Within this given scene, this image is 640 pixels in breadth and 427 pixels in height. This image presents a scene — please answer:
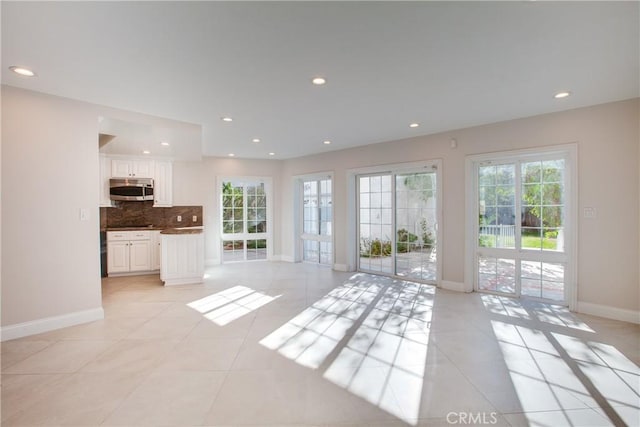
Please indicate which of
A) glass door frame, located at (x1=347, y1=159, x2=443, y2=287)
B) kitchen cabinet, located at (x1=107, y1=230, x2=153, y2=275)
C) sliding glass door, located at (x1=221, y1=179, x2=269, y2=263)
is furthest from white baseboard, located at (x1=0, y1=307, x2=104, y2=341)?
glass door frame, located at (x1=347, y1=159, x2=443, y2=287)

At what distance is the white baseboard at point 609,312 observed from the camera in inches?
135

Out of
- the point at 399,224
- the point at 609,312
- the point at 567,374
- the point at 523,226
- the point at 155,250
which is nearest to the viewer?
the point at 567,374

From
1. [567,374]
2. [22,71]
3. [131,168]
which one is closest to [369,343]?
[567,374]

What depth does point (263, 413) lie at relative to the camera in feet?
6.33

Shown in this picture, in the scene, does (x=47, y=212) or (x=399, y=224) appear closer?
(x=47, y=212)

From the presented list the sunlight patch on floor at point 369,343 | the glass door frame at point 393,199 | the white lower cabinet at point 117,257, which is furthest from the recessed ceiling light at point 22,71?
the glass door frame at point 393,199

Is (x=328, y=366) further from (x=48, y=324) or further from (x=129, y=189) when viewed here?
(x=129, y=189)

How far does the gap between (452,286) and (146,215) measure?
628cm

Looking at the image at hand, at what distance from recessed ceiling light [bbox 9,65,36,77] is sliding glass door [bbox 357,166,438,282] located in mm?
4938

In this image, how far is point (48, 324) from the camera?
321 centimetres

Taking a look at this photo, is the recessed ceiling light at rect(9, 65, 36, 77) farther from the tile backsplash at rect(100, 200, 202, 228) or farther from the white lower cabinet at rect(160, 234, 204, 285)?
the tile backsplash at rect(100, 200, 202, 228)

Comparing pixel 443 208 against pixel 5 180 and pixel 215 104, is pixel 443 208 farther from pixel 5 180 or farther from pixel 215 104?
pixel 5 180

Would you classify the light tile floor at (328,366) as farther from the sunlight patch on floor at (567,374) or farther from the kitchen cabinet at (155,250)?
the kitchen cabinet at (155,250)

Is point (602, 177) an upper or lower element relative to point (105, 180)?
lower
